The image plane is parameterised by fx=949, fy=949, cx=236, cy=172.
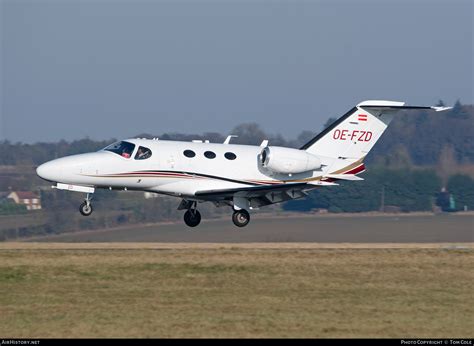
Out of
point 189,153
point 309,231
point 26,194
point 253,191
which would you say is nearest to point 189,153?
point 189,153

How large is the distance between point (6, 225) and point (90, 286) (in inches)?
893

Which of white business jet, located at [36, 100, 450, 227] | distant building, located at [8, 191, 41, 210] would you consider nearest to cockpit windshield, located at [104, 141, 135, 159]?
white business jet, located at [36, 100, 450, 227]

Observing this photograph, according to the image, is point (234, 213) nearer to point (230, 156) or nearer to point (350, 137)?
point (230, 156)

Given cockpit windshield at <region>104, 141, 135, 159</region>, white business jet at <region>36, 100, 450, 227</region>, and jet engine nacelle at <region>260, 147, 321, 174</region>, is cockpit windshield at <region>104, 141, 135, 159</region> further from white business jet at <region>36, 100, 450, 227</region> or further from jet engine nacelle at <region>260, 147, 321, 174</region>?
jet engine nacelle at <region>260, 147, 321, 174</region>

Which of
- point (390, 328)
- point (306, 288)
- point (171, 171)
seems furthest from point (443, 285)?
point (171, 171)

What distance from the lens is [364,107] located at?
32469 mm

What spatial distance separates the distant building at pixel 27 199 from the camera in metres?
44.9

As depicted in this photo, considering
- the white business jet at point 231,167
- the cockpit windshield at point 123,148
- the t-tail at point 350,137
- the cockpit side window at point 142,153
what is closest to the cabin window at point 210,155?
the white business jet at point 231,167

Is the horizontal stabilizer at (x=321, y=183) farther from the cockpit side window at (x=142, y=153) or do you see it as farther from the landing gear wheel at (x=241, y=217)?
the cockpit side window at (x=142, y=153)

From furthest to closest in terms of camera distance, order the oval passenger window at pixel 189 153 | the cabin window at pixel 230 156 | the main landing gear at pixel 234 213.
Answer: the main landing gear at pixel 234 213 → the cabin window at pixel 230 156 → the oval passenger window at pixel 189 153

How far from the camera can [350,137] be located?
3250 centimetres

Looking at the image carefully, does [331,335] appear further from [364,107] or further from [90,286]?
[364,107]

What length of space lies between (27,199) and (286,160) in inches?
741

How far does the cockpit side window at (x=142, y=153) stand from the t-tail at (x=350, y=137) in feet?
18.5
